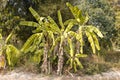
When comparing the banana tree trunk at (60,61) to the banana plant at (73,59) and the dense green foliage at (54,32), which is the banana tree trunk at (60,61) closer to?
the dense green foliage at (54,32)

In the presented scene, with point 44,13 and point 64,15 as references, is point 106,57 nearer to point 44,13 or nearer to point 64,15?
point 64,15

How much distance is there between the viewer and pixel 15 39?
1273cm

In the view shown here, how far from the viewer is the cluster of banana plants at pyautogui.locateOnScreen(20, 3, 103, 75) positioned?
10578 mm

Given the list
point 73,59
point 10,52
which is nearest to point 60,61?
point 73,59

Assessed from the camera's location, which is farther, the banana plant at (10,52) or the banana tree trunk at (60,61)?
the banana plant at (10,52)

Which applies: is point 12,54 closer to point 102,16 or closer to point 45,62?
point 45,62

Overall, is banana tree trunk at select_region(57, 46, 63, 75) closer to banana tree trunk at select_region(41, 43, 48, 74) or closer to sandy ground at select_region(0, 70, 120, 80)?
sandy ground at select_region(0, 70, 120, 80)

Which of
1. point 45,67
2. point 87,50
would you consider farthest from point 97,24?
point 45,67

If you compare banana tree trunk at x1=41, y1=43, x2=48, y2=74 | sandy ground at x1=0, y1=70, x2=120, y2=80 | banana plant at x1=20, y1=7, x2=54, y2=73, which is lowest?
sandy ground at x1=0, y1=70, x2=120, y2=80

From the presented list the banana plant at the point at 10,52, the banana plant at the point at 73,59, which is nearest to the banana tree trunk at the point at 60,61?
the banana plant at the point at 73,59

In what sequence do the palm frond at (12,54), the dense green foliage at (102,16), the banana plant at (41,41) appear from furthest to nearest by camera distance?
1. the dense green foliage at (102,16)
2. the palm frond at (12,54)
3. the banana plant at (41,41)

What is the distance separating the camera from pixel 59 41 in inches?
422

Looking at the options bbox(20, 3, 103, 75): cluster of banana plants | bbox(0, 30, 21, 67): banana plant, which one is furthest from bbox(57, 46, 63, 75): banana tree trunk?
bbox(0, 30, 21, 67): banana plant

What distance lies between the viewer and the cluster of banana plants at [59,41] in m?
10.6
